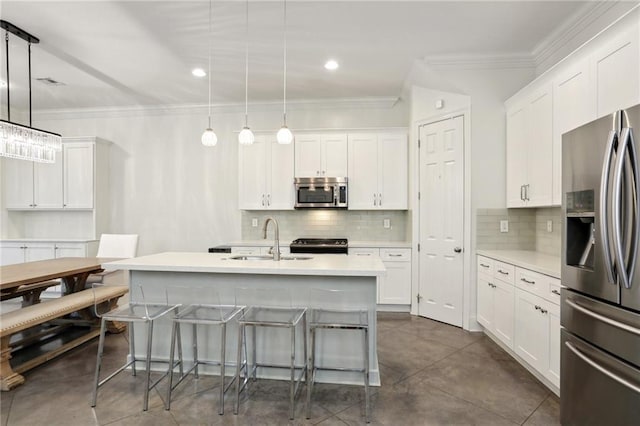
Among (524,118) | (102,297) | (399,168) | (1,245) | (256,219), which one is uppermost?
(524,118)

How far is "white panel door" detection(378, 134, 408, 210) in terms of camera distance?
15.6 feet

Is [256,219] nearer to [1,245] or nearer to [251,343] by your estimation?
[251,343]

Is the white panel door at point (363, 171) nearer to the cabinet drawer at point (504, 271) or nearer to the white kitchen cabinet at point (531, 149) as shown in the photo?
the white kitchen cabinet at point (531, 149)

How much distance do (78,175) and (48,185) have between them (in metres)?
0.52

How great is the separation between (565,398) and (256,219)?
13.9 ft

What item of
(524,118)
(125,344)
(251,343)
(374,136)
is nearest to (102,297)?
(125,344)

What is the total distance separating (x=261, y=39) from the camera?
336 centimetres

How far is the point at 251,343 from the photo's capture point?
2691 mm

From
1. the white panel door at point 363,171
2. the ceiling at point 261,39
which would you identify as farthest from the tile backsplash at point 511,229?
the ceiling at point 261,39

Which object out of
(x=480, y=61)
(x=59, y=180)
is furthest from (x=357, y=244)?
(x=59, y=180)

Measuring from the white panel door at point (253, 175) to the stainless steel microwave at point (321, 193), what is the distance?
0.53 metres

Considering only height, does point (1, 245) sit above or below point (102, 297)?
above

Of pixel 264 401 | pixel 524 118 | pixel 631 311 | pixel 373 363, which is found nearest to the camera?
pixel 631 311

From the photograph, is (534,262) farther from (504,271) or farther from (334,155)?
(334,155)
